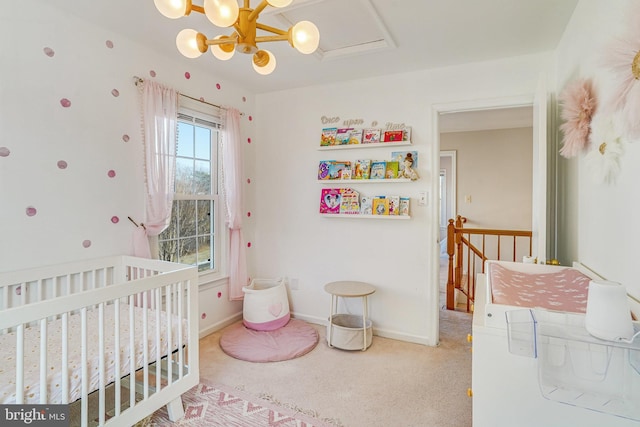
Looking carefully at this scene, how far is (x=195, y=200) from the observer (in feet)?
9.32

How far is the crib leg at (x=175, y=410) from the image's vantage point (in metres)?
1.77

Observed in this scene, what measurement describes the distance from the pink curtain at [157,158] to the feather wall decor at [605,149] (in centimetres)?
249

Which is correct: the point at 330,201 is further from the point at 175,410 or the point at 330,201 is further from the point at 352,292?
the point at 175,410

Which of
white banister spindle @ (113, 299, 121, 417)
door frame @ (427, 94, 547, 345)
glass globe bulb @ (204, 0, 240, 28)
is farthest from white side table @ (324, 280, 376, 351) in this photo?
glass globe bulb @ (204, 0, 240, 28)

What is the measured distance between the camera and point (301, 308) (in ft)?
10.7

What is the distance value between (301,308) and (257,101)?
2134mm

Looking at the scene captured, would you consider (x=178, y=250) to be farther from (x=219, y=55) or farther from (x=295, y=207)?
(x=219, y=55)

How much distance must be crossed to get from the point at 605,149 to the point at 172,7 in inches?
68.9

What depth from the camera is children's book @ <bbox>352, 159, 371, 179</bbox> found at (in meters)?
2.86

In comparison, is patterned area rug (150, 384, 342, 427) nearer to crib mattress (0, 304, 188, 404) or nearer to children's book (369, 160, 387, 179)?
crib mattress (0, 304, 188, 404)

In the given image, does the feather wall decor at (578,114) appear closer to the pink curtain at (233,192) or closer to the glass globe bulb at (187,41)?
the glass globe bulb at (187,41)

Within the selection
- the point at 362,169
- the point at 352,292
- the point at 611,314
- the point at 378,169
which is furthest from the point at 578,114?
the point at 352,292

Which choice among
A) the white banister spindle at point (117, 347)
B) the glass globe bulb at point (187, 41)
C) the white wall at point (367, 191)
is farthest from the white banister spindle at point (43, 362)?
the white wall at point (367, 191)

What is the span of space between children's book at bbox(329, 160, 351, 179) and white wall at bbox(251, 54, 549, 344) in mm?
87
